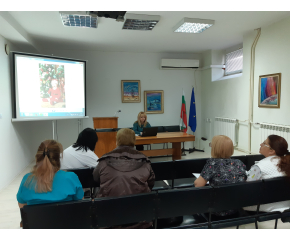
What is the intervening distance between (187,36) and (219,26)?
820mm

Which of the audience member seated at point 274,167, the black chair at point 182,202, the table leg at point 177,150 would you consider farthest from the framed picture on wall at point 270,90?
the black chair at point 182,202

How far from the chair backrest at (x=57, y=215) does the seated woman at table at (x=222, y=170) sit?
3.16 feet

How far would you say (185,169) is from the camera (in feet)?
8.28

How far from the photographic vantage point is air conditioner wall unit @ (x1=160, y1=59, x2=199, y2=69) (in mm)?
6234

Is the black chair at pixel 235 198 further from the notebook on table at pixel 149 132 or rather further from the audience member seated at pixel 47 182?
the notebook on table at pixel 149 132

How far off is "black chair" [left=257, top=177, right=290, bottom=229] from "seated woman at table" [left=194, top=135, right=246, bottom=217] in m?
0.19

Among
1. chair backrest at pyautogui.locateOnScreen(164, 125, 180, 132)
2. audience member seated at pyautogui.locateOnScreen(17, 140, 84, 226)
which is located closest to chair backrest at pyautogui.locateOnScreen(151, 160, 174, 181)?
audience member seated at pyautogui.locateOnScreen(17, 140, 84, 226)

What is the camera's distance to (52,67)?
4.58 m

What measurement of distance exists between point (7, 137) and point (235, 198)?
3.85 meters

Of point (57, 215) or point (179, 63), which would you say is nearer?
point (57, 215)

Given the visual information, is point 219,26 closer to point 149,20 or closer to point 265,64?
point 265,64

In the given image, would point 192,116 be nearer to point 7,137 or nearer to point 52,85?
point 52,85

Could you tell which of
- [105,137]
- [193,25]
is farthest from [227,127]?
[105,137]
